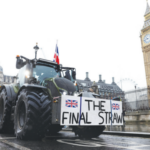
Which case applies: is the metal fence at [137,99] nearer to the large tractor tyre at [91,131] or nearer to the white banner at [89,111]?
the large tractor tyre at [91,131]

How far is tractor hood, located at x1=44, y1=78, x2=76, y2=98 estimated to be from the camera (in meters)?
4.93

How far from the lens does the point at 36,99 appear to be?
444 cm

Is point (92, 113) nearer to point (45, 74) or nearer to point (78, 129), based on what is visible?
point (78, 129)

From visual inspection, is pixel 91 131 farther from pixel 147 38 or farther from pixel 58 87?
pixel 147 38

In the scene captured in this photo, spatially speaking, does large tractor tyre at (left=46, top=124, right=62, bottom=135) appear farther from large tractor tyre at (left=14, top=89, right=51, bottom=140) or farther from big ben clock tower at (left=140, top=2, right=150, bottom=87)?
big ben clock tower at (left=140, top=2, right=150, bottom=87)

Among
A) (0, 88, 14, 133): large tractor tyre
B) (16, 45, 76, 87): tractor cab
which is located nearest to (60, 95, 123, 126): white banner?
(16, 45, 76, 87): tractor cab

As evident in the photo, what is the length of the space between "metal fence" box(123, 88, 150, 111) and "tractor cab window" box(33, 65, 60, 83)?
7.69 m

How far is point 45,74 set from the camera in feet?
19.8

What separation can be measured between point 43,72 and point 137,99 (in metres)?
8.58

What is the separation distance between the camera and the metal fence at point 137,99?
11.8 metres

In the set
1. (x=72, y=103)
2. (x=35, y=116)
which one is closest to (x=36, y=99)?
(x=35, y=116)

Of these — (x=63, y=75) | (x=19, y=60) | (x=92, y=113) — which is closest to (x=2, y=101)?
(x=19, y=60)

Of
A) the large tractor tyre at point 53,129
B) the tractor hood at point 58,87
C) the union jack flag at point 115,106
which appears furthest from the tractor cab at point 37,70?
the union jack flag at point 115,106

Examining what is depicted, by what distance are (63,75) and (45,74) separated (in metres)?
0.90
